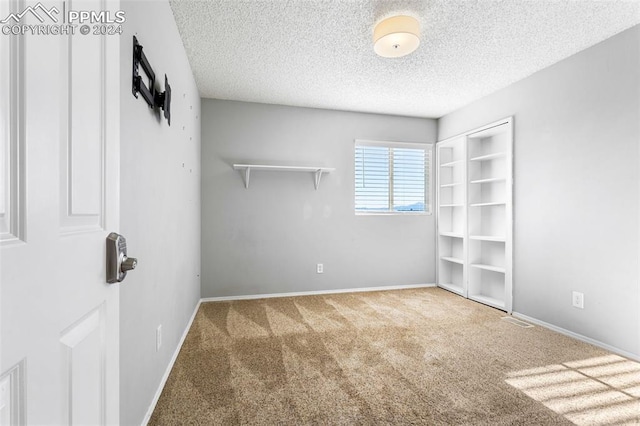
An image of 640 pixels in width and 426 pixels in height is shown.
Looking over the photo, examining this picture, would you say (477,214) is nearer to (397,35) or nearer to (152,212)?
(397,35)

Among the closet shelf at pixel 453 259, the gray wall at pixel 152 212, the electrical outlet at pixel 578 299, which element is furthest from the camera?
the closet shelf at pixel 453 259

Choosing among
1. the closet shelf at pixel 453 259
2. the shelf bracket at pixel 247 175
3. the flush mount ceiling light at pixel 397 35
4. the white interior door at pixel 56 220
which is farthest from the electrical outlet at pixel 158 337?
the closet shelf at pixel 453 259

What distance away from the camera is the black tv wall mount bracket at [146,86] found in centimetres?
136

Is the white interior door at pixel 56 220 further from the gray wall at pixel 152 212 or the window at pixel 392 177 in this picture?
the window at pixel 392 177

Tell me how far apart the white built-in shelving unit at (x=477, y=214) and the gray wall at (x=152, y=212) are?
10.7ft

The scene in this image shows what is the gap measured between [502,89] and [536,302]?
7.61 feet

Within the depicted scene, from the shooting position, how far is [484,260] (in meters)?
3.90

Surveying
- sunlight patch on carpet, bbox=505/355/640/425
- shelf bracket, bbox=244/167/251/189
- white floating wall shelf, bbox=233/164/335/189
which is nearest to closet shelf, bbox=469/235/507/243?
sunlight patch on carpet, bbox=505/355/640/425

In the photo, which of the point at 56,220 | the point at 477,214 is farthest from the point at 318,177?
the point at 56,220

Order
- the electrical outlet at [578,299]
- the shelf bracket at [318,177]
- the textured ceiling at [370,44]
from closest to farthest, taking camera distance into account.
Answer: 1. the textured ceiling at [370,44]
2. the electrical outlet at [578,299]
3. the shelf bracket at [318,177]

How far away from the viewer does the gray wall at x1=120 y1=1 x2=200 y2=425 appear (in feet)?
4.24

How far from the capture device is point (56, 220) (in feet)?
1.65

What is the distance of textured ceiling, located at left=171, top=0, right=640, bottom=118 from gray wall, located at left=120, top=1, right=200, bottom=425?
46cm

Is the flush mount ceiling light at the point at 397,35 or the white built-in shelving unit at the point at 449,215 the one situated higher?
the flush mount ceiling light at the point at 397,35
